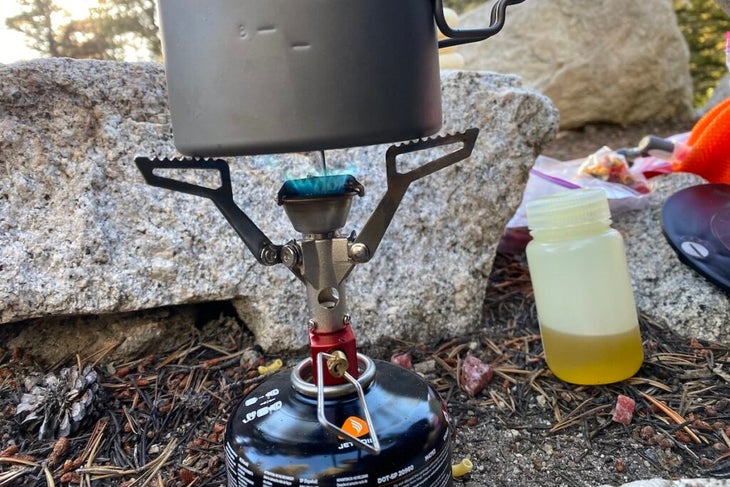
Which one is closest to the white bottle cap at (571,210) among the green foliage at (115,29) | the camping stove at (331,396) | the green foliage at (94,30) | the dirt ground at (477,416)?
the dirt ground at (477,416)

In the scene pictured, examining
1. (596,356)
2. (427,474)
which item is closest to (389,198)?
(427,474)

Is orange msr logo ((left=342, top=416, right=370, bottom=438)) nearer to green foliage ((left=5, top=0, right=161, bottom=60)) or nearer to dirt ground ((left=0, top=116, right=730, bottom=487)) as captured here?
dirt ground ((left=0, top=116, right=730, bottom=487))

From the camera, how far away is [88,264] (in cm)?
151

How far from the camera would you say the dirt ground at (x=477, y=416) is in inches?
49.6

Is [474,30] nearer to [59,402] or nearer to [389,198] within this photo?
[389,198]

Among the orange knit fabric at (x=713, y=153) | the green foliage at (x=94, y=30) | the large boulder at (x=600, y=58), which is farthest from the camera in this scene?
the large boulder at (x=600, y=58)

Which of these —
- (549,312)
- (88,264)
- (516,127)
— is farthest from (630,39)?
(88,264)

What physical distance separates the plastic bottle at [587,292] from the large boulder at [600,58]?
354cm

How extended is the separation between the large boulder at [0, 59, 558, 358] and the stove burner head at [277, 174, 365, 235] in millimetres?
710

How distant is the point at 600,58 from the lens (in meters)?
4.78

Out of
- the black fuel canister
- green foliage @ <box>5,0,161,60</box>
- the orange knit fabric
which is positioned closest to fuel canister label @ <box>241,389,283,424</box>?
the black fuel canister

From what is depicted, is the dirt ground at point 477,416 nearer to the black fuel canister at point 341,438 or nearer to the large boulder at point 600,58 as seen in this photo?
the black fuel canister at point 341,438

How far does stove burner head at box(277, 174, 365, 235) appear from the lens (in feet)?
3.17

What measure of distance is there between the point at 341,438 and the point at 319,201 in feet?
1.26
